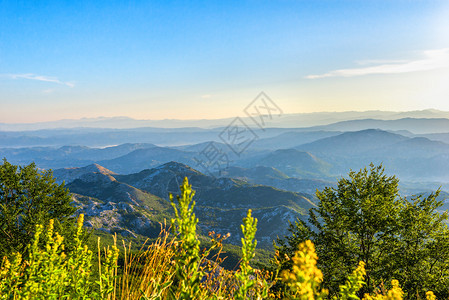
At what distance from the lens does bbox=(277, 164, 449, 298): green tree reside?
66.6 feet

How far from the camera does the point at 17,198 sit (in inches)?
1432

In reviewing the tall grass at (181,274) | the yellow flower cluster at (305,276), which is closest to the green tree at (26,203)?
the tall grass at (181,274)

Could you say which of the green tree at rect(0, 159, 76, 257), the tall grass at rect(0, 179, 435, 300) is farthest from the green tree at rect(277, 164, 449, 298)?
the green tree at rect(0, 159, 76, 257)

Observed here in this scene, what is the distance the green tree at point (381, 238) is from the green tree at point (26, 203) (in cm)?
3324

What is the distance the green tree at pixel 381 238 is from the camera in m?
20.3

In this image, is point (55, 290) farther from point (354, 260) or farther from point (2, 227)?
point (2, 227)

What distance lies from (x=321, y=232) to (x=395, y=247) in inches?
261

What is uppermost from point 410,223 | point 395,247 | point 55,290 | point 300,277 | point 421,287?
point 300,277

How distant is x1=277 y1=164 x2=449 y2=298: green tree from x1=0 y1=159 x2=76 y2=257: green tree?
33.2 metres

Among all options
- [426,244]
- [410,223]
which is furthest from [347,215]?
[426,244]

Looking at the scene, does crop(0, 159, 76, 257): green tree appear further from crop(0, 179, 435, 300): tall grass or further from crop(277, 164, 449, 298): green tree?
crop(0, 179, 435, 300): tall grass

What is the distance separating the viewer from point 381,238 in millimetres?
22969

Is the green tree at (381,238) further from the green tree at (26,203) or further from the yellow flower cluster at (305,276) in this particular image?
the green tree at (26,203)

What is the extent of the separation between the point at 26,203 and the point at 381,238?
47.3 m
